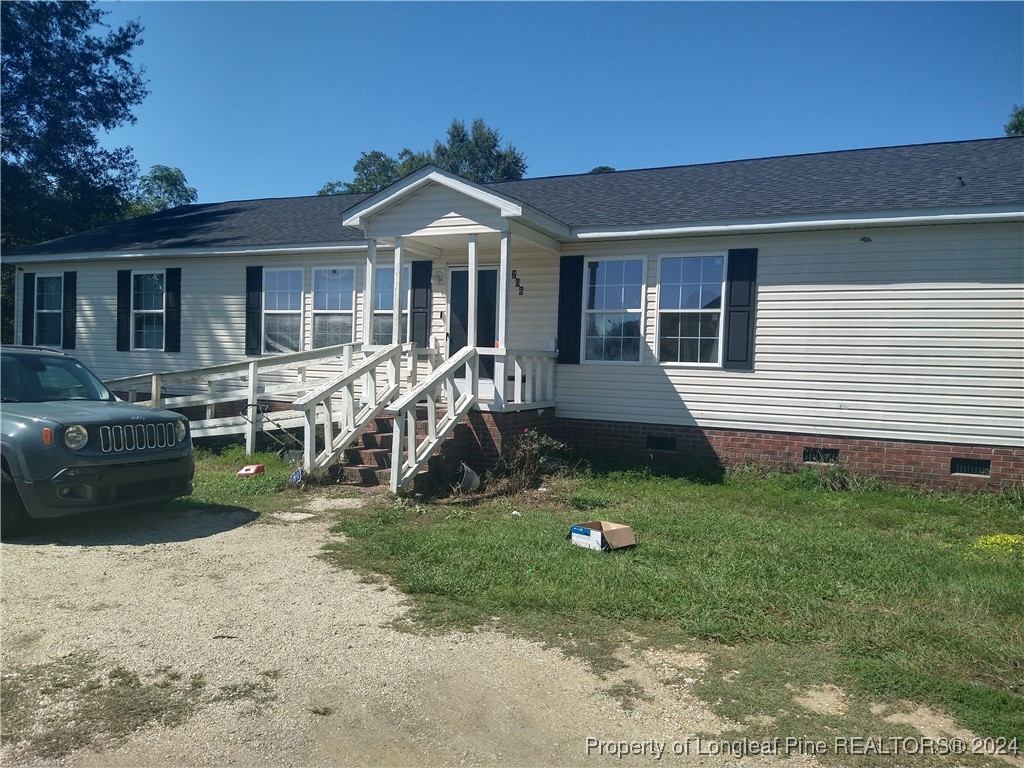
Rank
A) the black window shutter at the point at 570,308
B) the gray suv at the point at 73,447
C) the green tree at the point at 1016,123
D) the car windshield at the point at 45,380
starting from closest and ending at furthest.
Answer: the gray suv at the point at 73,447 → the car windshield at the point at 45,380 → the black window shutter at the point at 570,308 → the green tree at the point at 1016,123

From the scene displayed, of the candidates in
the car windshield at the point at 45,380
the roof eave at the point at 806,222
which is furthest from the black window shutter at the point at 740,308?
the car windshield at the point at 45,380

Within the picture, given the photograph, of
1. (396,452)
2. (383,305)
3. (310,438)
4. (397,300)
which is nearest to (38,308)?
(383,305)

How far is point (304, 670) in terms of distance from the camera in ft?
13.1

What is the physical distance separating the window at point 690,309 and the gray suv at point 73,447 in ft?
21.4

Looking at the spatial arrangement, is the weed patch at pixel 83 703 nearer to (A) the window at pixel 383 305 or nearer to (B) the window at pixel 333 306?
(A) the window at pixel 383 305

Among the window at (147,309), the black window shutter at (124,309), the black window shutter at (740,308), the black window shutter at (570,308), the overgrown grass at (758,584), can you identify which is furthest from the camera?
the black window shutter at (124,309)

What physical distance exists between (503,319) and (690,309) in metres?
2.73

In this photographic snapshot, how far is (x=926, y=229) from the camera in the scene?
30.8ft

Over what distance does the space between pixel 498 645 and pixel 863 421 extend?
7179mm

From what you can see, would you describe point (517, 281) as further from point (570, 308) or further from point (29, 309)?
point (29, 309)

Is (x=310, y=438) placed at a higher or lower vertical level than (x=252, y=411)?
lower

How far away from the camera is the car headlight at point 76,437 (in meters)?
6.23

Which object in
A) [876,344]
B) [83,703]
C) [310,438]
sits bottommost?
[83,703]

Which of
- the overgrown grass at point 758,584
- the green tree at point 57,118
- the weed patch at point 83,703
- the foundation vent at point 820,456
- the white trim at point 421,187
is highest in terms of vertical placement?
the green tree at point 57,118
